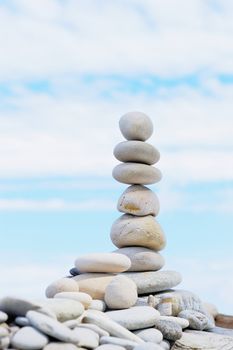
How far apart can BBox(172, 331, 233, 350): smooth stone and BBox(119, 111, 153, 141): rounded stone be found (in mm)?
2167

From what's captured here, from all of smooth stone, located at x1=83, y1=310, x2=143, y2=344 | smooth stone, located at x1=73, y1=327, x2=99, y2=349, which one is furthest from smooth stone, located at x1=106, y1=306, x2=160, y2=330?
smooth stone, located at x1=73, y1=327, x2=99, y2=349

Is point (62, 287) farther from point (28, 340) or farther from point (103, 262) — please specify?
point (28, 340)

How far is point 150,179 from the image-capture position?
714 cm

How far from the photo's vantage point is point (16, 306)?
466cm

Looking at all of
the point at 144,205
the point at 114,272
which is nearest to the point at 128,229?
the point at 144,205

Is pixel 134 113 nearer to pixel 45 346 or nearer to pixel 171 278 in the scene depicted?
pixel 171 278

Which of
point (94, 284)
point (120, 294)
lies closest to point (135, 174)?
point (94, 284)

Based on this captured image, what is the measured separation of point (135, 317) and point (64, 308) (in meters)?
0.85

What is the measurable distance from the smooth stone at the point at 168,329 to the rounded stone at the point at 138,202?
5.18 ft

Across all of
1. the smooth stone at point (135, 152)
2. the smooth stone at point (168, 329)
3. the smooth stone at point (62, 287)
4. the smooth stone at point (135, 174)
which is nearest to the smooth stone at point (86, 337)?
the smooth stone at point (62, 287)

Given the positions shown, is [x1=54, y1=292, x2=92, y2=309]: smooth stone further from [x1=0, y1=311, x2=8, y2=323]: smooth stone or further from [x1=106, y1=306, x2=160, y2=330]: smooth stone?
[x1=0, y1=311, x2=8, y2=323]: smooth stone

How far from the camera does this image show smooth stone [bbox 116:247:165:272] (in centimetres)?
685

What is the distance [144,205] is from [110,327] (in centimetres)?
222

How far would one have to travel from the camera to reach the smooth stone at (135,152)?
7.05 meters
